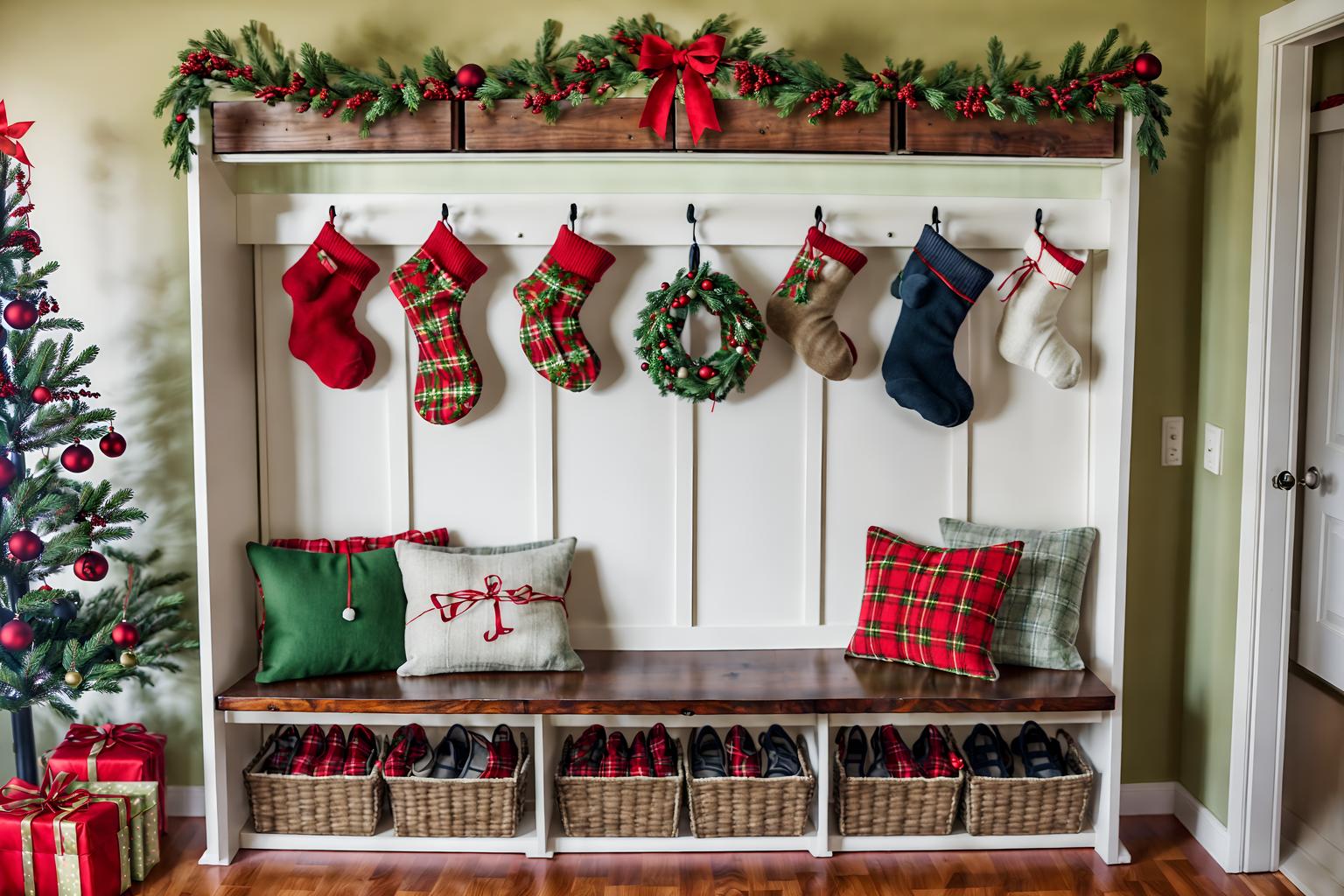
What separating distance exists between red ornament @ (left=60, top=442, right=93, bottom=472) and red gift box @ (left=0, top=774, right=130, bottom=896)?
739mm

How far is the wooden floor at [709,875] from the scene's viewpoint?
2547 millimetres

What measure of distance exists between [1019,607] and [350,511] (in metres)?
1.70

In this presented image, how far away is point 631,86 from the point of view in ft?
8.36

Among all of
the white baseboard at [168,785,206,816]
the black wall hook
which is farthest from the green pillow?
the black wall hook

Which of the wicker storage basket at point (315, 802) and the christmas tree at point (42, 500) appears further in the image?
the wicker storage basket at point (315, 802)

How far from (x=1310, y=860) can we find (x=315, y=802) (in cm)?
241

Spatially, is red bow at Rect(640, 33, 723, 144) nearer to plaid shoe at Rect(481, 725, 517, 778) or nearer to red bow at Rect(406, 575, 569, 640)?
red bow at Rect(406, 575, 569, 640)

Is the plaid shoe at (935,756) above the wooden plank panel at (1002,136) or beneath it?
beneath

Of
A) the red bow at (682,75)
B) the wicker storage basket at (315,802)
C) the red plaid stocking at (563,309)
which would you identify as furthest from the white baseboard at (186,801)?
the red bow at (682,75)

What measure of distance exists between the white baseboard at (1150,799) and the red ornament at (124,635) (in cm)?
251

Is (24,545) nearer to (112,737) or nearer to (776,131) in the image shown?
(112,737)

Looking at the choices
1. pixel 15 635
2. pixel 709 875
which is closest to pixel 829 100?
pixel 709 875

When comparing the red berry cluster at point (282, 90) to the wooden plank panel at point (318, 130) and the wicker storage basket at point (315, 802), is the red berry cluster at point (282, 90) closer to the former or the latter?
the wooden plank panel at point (318, 130)

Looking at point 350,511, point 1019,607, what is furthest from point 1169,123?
point 350,511
